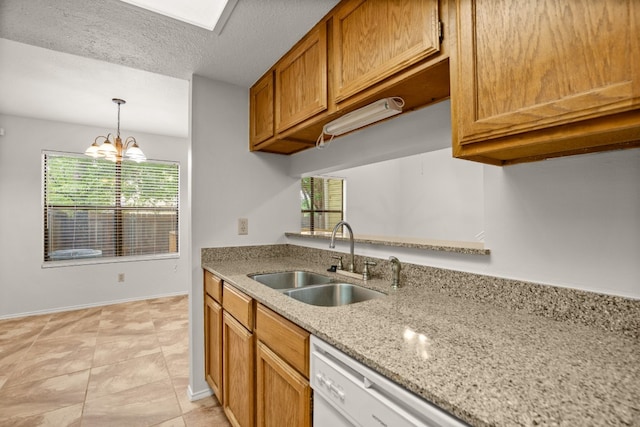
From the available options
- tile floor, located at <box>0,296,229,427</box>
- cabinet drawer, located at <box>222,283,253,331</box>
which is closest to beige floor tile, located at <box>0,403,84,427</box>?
tile floor, located at <box>0,296,229,427</box>

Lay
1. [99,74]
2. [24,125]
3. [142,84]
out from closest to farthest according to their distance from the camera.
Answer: [99,74], [142,84], [24,125]

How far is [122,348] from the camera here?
2865 mm

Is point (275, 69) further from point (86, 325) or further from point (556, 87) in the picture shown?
point (86, 325)

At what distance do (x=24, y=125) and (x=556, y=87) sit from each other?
507 cm

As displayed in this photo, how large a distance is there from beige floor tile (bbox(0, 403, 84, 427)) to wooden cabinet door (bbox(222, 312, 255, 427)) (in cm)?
93

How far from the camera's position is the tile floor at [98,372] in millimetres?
1901

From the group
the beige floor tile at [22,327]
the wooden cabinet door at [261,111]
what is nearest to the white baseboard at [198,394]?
the wooden cabinet door at [261,111]

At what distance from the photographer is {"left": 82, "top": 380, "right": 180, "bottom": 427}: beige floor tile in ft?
6.05

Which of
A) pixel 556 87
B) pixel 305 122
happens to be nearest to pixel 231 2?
pixel 305 122

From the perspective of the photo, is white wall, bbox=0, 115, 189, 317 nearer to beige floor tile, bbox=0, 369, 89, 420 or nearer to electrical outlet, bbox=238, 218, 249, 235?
beige floor tile, bbox=0, 369, 89, 420

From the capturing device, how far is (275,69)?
202 cm

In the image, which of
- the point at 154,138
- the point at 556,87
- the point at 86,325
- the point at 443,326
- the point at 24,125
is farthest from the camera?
A: the point at 154,138

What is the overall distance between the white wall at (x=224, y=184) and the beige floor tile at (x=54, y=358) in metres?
1.24

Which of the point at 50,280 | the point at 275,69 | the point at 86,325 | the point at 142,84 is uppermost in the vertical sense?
the point at 142,84
